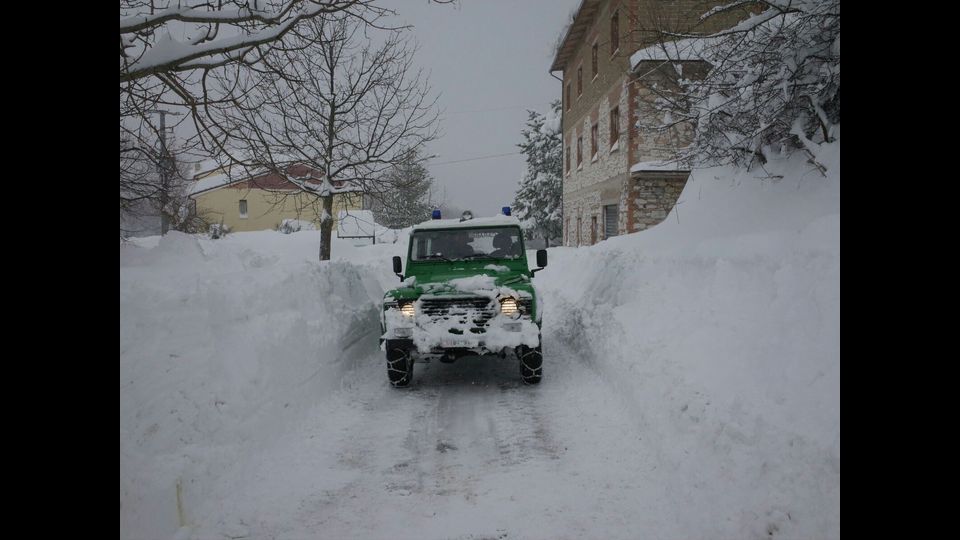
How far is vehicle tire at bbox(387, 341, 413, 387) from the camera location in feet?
21.8

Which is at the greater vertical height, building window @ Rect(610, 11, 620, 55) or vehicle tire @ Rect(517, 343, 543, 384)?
building window @ Rect(610, 11, 620, 55)

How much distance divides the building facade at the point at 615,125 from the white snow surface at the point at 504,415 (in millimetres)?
7535

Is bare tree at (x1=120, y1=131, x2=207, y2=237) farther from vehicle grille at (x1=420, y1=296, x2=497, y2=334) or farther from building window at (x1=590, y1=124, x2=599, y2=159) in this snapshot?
building window at (x1=590, y1=124, x2=599, y2=159)

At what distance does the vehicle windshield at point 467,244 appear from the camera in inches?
304

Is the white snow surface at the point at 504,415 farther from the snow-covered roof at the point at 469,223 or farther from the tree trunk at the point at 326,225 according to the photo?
the tree trunk at the point at 326,225

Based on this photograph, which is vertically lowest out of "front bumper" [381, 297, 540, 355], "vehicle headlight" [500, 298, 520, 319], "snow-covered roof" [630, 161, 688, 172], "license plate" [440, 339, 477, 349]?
"license plate" [440, 339, 477, 349]

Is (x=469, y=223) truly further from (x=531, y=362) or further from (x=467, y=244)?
(x=531, y=362)

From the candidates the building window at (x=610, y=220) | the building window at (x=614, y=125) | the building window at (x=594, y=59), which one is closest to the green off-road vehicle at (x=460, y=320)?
the building window at (x=610, y=220)

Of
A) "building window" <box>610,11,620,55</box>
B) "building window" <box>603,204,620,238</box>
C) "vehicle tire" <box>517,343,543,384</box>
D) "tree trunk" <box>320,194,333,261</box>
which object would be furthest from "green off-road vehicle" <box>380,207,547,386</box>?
"building window" <box>610,11,620,55</box>

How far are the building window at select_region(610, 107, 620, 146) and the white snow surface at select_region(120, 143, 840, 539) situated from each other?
10.6 metres
